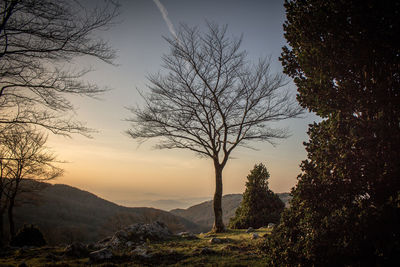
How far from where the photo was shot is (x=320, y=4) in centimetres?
432

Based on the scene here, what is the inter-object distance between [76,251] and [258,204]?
10358mm

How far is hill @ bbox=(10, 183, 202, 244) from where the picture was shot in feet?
→ 126

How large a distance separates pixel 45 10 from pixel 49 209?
60.5 metres

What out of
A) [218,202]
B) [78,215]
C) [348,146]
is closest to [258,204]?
[218,202]

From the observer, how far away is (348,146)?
141 inches

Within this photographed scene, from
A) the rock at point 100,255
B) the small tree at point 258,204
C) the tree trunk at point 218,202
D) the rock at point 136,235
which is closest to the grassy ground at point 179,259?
the rock at point 100,255

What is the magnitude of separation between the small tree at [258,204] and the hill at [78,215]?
2021cm

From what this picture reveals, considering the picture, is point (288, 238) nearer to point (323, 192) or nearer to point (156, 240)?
point (323, 192)

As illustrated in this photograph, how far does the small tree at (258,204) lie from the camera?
43.8 ft

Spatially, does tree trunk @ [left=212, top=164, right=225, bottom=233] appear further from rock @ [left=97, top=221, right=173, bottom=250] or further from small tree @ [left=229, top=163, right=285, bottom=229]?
rock @ [left=97, top=221, right=173, bottom=250]

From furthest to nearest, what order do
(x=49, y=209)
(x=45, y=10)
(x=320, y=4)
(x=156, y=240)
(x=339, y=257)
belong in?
(x=49, y=209), (x=156, y=240), (x=45, y=10), (x=320, y=4), (x=339, y=257)

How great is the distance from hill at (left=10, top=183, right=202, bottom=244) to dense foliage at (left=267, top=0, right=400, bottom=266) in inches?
1202

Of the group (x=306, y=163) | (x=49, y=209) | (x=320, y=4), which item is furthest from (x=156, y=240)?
(x=49, y=209)

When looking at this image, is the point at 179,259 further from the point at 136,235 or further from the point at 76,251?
the point at 136,235
